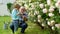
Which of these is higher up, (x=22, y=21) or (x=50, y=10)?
(x=50, y=10)

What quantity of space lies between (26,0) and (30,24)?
2531 millimetres

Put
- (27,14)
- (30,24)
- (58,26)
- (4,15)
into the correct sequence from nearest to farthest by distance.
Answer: (58,26)
(27,14)
(30,24)
(4,15)

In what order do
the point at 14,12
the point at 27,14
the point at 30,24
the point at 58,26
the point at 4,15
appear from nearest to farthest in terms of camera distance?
the point at 58,26
the point at 14,12
the point at 27,14
the point at 30,24
the point at 4,15

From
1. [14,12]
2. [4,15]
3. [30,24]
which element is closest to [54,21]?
[14,12]

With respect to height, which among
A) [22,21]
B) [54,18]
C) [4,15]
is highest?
[54,18]

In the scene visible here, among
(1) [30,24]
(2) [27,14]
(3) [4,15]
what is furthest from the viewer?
(3) [4,15]

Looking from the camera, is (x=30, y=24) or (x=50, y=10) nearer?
(x=50, y=10)

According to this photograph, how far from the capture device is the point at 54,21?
680 centimetres

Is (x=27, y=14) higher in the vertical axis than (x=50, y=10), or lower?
lower

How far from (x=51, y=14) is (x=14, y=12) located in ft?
7.56

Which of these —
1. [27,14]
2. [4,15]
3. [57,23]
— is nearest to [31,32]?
[27,14]

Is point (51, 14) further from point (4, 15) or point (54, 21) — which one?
point (4, 15)

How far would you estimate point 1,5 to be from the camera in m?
16.0

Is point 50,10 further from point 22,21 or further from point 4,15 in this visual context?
point 4,15
